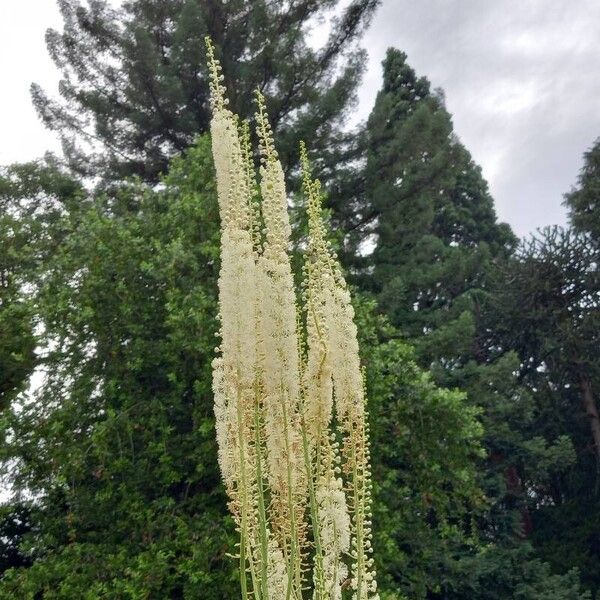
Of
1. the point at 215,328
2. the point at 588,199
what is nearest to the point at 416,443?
the point at 215,328

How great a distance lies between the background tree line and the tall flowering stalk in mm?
5430

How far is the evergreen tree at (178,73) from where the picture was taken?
1431 centimetres

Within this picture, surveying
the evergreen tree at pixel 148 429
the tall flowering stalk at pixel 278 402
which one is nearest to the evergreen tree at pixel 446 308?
the evergreen tree at pixel 148 429

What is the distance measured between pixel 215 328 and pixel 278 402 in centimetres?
648

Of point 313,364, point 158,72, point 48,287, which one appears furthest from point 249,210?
point 158,72

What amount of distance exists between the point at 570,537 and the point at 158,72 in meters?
12.9

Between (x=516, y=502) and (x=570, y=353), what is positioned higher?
(x=570, y=353)

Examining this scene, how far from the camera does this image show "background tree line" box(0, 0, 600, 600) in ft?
28.8

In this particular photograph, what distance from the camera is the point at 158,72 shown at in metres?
14.3

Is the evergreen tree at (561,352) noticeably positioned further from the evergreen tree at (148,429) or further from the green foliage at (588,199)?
the evergreen tree at (148,429)

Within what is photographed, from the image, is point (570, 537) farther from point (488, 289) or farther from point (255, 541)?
point (255, 541)

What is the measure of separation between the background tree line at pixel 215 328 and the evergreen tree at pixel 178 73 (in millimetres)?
40

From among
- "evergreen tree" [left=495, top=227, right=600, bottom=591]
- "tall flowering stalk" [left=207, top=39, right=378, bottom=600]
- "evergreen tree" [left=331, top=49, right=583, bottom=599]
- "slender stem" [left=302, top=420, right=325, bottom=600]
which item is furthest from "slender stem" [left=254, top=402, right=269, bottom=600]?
"evergreen tree" [left=495, top=227, right=600, bottom=591]

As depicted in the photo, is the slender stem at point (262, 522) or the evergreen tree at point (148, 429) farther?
the evergreen tree at point (148, 429)
